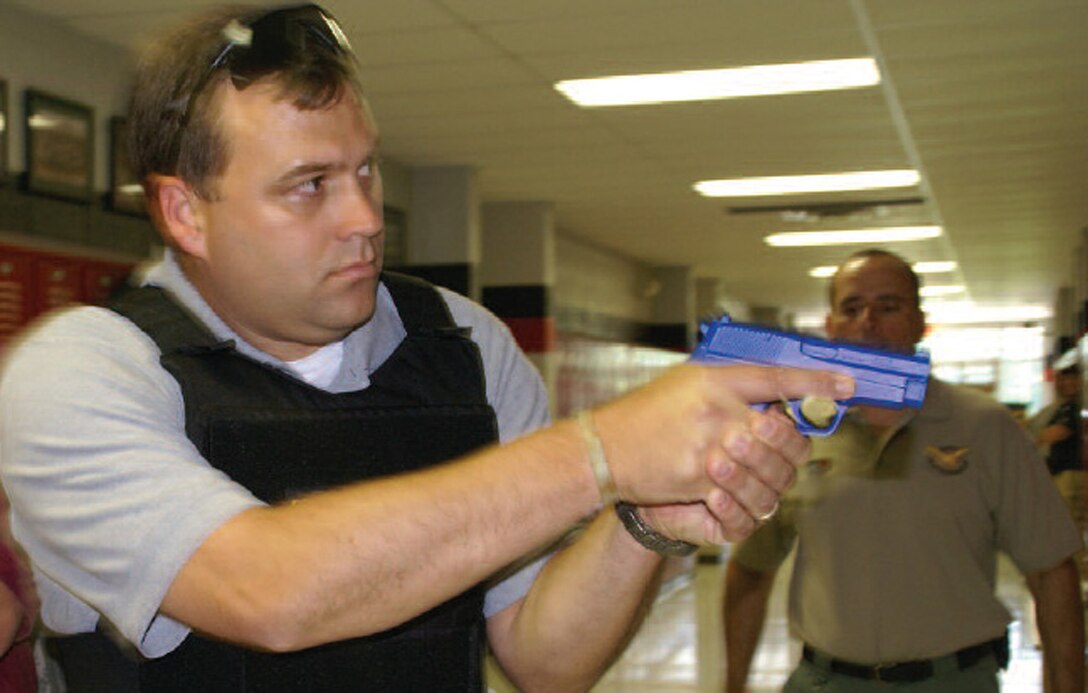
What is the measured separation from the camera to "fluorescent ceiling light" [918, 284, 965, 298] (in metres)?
20.0

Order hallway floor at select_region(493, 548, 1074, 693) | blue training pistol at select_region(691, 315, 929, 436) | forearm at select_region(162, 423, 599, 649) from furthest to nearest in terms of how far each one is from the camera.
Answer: hallway floor at select_region(493, 548, 1074, 693), blue training pistol at select_region(691, 315, 929, 436), forearm at select_region(162, 423, 599, 649)

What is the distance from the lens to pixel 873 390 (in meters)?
1.40

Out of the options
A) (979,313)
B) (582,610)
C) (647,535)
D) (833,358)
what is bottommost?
(582,610)

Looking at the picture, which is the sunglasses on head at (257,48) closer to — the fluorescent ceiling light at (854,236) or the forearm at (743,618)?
the forearm at (743,618)

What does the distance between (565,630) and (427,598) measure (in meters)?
0.43

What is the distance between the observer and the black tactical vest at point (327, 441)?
1440 mm

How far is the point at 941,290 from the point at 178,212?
20.3 metres

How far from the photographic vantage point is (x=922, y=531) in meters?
3.51

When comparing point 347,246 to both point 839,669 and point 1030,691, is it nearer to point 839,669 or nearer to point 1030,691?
point 839,669

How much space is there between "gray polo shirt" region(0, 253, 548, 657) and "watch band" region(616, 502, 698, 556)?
17.4 inches

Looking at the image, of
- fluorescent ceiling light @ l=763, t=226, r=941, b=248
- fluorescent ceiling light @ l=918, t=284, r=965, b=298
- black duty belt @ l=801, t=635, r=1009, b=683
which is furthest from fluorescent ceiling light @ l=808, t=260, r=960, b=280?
black duty belt @ l=801, t=635, r=1009, b=683

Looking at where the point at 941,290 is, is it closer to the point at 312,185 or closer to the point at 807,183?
the point at 807,183

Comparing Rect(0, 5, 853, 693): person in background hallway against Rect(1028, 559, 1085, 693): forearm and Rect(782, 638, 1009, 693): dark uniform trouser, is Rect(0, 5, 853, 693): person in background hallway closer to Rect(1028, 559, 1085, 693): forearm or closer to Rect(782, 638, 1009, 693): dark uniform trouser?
Rect(782, 638, 1009, 693): dark uniform trouser

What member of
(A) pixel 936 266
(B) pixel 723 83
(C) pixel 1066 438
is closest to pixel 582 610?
(B) pixel 723 83
